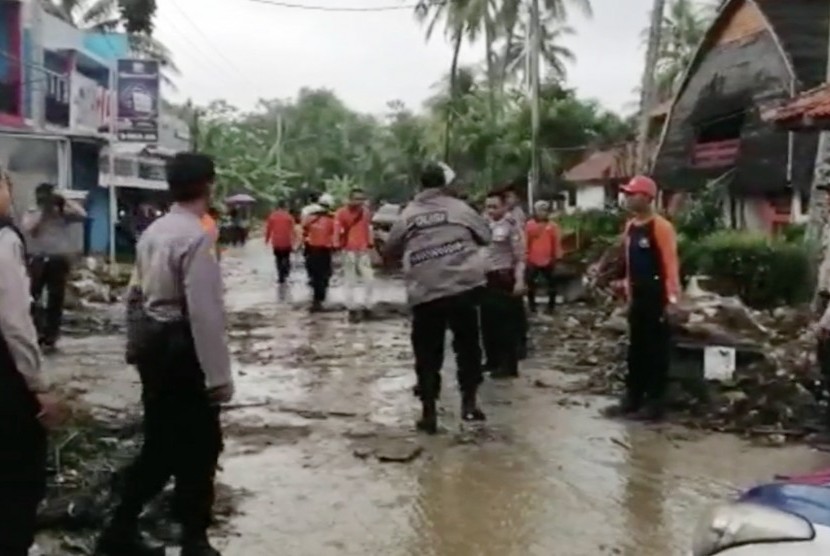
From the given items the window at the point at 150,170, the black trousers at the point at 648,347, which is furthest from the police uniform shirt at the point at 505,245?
the window at the point at 150,170

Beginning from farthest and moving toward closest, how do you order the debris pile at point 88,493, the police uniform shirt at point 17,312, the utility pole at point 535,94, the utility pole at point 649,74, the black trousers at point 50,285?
the utility pole at point 535,94, the utility pole at point 649,74, the black trousers at point 50,285, the debris pile at point 88,493, the police uniform shirt at point 17,312

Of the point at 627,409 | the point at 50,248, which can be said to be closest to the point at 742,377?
the point at 627,409

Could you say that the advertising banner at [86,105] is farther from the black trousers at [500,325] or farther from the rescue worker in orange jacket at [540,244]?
the black trousers at [500,325]

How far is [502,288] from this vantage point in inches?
424

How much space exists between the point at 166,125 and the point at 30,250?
101 ft

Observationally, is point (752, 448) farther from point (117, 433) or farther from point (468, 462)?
point (117, 433)

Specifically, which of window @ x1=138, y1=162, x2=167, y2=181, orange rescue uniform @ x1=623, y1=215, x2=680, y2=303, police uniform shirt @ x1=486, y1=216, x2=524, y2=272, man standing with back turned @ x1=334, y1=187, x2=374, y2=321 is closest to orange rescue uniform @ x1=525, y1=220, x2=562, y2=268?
man standing with back turned @ x1=334, y1=187, x2=374, y2=321

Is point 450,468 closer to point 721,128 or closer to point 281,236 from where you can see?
point 281,236

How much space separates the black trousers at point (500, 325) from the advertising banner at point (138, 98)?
61.3 feet

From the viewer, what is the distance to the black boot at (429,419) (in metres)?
7.98

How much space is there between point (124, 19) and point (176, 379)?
35.8 m

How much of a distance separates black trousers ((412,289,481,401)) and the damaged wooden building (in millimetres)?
16748

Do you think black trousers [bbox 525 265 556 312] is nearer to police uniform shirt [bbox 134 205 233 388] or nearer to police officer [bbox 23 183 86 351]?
A: police officer [bbox 23 183 86 351]

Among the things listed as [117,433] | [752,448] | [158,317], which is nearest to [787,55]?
[752,448]
